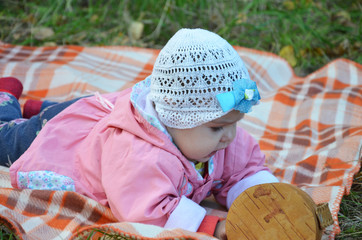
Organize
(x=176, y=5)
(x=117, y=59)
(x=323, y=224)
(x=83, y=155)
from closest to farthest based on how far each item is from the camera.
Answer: (x=323, y=224) < (x=83, y=155) < (x=117, y=59) < (x=176, y=5)

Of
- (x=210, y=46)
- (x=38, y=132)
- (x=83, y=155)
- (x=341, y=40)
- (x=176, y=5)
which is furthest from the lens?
(x=176, y=5)

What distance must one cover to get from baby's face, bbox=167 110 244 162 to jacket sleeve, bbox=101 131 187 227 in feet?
0.21

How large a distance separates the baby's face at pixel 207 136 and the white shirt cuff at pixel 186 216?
15 cm

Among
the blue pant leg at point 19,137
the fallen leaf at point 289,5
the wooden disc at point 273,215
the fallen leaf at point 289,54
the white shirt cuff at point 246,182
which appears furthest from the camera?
the fallen leaf at point 289,5

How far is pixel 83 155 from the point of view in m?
1.61

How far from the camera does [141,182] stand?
1404mm

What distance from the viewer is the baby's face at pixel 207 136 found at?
56.9 inches

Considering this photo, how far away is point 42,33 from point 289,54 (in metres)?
1.54

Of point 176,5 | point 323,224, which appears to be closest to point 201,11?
point 176,5

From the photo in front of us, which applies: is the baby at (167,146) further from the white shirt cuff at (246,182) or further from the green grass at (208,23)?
the green grass at (208,23)

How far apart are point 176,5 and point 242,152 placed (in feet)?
5.99

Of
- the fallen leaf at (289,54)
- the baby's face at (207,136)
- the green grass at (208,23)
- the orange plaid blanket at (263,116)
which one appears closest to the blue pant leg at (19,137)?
the orange plaid blanket at (263,116)

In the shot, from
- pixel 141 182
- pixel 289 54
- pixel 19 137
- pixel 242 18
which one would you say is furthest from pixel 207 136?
pixel 242 18

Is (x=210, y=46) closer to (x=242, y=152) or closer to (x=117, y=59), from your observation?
(x=242, y=152)
